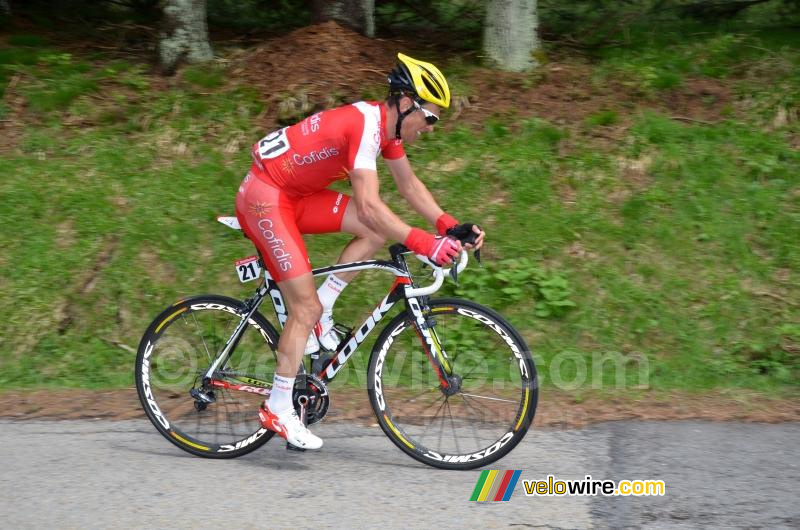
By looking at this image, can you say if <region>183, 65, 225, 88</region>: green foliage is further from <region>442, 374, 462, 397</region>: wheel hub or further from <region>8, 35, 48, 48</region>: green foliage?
<region>442, 374, 462, 397</region>: wheel hub

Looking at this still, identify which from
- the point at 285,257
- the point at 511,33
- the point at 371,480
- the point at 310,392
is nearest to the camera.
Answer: the point at 371,480

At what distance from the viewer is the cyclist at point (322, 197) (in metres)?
4.66

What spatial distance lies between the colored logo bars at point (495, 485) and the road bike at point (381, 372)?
10cm

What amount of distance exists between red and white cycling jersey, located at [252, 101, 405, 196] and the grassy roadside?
2122mm

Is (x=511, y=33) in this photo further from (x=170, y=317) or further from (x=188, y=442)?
(x=188, y=442)

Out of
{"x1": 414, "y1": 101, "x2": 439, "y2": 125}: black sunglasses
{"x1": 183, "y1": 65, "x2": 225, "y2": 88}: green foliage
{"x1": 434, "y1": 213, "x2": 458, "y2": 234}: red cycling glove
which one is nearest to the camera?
{"x1": 414, "y1": 101, "x2": 439, "y2": 125}: black sunglasses

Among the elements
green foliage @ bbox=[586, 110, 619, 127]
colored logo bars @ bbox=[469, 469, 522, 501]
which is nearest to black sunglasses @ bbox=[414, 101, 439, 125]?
colored logo bars @ bbox=[469, 469, 522, 501]

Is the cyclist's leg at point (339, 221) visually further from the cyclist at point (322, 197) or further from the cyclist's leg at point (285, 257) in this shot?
the cyclist's leg at point (285, 257)

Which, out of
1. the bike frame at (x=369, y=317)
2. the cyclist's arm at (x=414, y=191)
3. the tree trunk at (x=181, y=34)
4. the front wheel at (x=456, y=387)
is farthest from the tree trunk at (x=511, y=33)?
the bike frame at (x=369, y=317)

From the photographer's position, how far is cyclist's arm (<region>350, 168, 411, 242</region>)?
4613 millimetres

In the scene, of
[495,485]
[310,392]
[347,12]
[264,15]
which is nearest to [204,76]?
[347,12]

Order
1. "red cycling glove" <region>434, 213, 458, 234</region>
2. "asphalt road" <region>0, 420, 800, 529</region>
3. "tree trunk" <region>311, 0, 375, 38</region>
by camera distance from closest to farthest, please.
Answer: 1. "asphalt road" <region>0, 420, 800, 529</region>
2. "red cycling glove" <region>434, 213, 458, 234</region>
3. "tree trunk" <region>311, 0, 375, 38</region>

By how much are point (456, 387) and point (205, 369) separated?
57.9 inches

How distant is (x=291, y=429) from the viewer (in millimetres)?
4906
